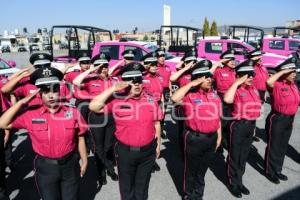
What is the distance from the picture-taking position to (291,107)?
180 inches

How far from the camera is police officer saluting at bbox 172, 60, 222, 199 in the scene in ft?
12.3

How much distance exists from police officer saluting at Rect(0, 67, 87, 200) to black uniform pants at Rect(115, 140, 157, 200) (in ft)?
1.84

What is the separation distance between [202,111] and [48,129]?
6.14ft

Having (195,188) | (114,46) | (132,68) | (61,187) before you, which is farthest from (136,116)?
(114,46)

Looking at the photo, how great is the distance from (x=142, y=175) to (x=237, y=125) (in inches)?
64.7

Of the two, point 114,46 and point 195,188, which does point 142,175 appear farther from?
point 114,46

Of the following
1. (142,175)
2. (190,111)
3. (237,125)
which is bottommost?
(142,175)

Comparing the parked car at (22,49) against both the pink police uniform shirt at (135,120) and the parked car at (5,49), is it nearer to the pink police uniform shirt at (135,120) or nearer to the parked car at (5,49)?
the parked car at (5,49)

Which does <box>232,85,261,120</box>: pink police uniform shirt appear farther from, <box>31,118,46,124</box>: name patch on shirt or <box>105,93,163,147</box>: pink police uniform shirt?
<box>31,118,46,124</box>: name patch on shirt

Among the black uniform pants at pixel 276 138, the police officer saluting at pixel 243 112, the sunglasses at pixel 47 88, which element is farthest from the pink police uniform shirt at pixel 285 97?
the sunglasses at pixel 47 88

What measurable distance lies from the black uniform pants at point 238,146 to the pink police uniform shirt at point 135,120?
1.44 metres

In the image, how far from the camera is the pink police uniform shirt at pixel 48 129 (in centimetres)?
295

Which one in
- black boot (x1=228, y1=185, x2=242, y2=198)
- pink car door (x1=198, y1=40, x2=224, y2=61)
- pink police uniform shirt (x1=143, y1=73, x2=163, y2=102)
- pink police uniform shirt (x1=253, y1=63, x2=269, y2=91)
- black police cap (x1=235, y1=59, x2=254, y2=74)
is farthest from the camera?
pink car door (x1=198, y1=40, x2=224, y2=61)

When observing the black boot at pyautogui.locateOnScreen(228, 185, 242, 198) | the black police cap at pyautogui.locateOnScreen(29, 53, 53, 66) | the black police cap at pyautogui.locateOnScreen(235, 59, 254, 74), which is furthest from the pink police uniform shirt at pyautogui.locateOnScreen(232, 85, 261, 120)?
the black police cap at pyautogui.locateOnScreen(29, 53, 53, 66)
